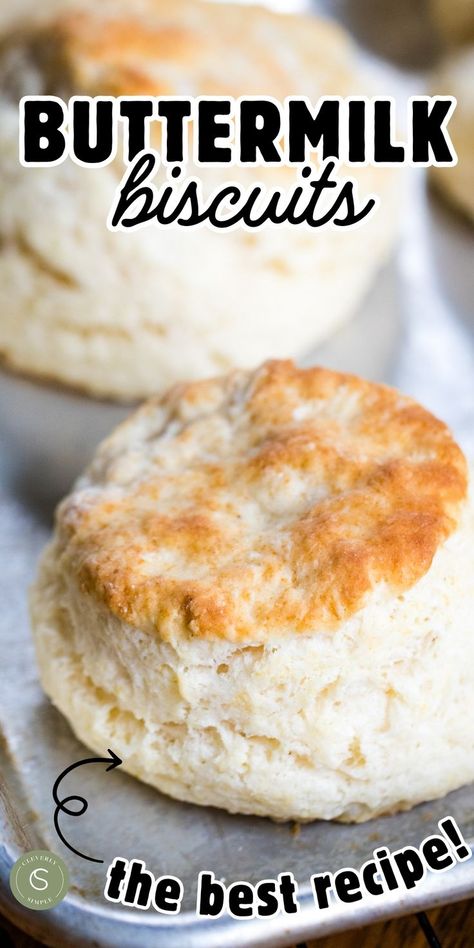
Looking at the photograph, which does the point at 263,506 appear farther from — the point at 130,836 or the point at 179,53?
the point at 179,53

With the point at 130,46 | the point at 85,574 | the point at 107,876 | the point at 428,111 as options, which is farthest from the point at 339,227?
the point at 107,876

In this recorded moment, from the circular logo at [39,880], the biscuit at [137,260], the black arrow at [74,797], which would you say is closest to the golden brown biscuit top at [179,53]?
the biscuit at [137,260]

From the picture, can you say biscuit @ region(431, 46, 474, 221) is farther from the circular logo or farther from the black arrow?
the circular logo

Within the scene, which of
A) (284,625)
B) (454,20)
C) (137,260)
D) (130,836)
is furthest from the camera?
(454,20)

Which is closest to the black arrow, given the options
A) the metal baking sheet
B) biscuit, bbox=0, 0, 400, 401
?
the metal baking sheet

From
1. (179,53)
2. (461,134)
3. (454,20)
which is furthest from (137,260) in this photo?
(454,20)

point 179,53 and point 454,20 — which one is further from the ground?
point 454,20

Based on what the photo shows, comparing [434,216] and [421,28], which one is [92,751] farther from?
Answer: [421,28]
